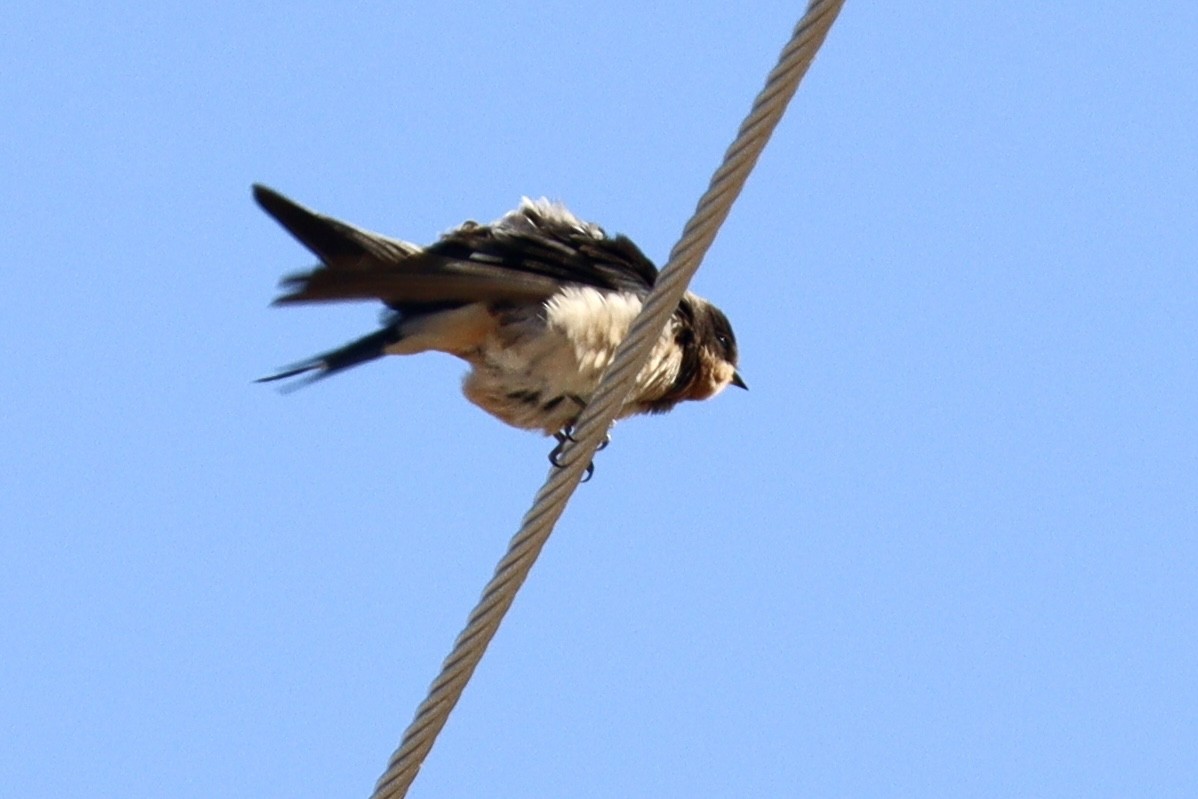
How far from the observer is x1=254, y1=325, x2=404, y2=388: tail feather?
504 cm

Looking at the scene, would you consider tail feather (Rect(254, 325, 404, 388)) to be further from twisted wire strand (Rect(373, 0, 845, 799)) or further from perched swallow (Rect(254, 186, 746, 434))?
twisted wire strand (Rect(373, 0, 845, 799))

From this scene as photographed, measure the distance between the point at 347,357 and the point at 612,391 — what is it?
1616mm

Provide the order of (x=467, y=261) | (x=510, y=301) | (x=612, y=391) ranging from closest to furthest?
1. (x=612, y=391)
2. (x=467, y=261)
3. (x=510, y=301)

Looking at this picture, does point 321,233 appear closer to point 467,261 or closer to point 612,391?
point 467,261

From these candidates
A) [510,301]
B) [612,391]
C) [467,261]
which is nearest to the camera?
[612,391]

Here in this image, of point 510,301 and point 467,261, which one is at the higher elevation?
point 510,301

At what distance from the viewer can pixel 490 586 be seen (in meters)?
3.58

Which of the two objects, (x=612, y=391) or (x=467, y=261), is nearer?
(x=612, y=391)

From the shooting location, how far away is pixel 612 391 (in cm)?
374

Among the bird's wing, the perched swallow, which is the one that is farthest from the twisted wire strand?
the perched swallow

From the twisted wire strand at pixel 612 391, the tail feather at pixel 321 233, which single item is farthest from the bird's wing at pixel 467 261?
the twisted wire strand at pixel 612 391

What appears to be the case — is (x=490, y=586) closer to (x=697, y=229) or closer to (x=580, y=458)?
(x=580, y=458)

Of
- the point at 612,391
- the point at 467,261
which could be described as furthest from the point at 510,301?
the point at 612,391

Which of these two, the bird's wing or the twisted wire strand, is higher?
the bird's wing
